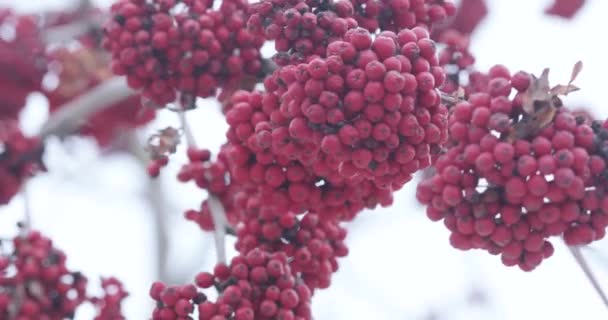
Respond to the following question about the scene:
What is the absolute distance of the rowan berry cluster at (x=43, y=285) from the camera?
2254mm

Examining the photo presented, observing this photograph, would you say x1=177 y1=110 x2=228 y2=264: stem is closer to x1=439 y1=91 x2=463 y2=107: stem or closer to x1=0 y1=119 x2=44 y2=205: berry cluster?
x1=439 y1=91 x2=463 y2=107: stem

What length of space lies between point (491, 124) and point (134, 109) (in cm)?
229

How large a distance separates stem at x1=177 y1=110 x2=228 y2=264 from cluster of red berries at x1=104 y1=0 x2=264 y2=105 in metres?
0.08

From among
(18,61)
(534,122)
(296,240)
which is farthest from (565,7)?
(18,61)

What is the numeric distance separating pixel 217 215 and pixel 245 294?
1.03ft

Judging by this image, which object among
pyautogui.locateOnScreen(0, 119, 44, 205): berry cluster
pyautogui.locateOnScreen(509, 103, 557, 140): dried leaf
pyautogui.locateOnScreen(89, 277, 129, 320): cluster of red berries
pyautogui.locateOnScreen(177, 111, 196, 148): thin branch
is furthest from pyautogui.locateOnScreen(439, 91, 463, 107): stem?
pyautogui.locateOnScreen(0, 119, 44, 205): berry cluster

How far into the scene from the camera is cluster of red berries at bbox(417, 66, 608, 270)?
153cm

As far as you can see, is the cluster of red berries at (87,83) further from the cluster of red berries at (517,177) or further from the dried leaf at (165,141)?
the cluster of red berries at (517,177)

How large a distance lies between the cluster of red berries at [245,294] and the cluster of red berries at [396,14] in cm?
56

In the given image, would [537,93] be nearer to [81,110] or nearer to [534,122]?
[534,122]

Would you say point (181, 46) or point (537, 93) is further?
point (181, 46)

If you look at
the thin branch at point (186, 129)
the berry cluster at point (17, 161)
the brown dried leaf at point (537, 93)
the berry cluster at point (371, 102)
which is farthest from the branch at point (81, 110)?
the brown dried leaf at point (537, 93)

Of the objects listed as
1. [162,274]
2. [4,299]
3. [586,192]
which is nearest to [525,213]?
[586,192]

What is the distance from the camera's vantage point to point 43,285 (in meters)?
2.35
